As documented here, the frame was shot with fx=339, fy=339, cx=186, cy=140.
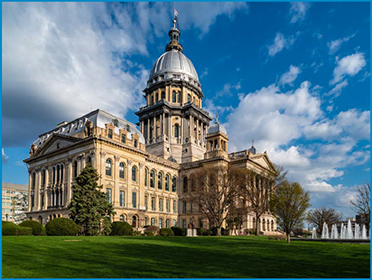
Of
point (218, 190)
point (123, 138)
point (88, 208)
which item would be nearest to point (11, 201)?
point (123, 138)

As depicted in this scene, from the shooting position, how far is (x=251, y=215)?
67.0m

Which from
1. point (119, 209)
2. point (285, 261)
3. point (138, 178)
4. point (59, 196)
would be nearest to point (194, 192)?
point (138, 178)

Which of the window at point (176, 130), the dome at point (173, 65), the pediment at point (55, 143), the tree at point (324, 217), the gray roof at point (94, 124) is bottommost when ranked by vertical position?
the tree at point (324, 217)

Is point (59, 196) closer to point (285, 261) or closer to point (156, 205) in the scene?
point (156, 205)

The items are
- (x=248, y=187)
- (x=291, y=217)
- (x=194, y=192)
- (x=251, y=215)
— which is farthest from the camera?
(x=194, y=192)

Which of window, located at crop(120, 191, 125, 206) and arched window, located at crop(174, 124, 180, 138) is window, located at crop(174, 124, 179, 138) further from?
window, located at crop(120, 191, 125, 206)

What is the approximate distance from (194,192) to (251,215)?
42.2ft

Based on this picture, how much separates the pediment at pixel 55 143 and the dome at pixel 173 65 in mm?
39125

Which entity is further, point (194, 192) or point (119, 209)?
point (194, 192)

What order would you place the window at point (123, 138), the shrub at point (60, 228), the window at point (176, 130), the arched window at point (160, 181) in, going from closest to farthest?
1. the shrub at point (60, 228)
2. the window at point (123, 138)
3. the arched window at point (160, 181)
4. the window at point (176, 130)

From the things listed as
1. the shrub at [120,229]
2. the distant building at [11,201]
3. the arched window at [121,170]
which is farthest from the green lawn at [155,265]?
the distant building at [11,201]

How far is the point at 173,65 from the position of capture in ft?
306

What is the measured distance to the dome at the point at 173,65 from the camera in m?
92.7

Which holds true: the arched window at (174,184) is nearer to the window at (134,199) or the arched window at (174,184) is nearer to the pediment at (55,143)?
the window at (134,199)
